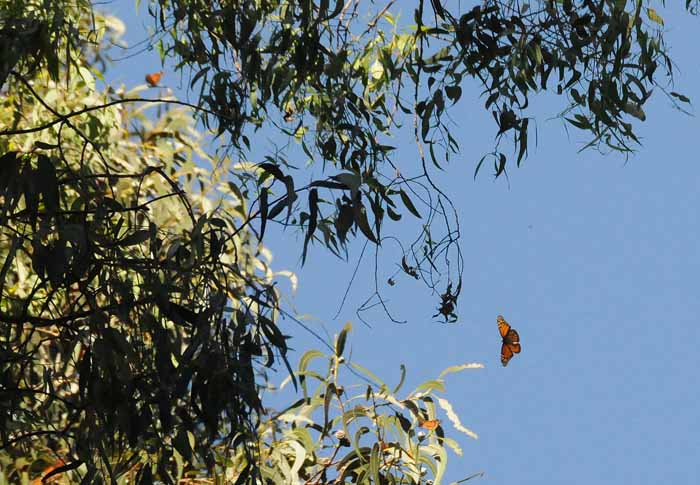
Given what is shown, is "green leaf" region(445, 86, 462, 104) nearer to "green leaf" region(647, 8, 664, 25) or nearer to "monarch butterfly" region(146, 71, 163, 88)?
"green leaf" region(647, 8, 664, 25)

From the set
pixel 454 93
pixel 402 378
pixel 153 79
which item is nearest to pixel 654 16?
pixel 454 93

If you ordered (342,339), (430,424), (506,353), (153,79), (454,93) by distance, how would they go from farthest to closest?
(153,79) → (506,353) → (454,93) → (430,424) → (342,339)

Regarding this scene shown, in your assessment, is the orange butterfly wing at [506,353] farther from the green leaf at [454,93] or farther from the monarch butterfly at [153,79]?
the monarch butterfly at [153,79]

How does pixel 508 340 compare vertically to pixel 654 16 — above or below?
below

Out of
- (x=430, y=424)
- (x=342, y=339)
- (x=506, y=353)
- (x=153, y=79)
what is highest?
(x=153, y=79)

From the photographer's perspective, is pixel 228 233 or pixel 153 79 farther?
pixel 153 79

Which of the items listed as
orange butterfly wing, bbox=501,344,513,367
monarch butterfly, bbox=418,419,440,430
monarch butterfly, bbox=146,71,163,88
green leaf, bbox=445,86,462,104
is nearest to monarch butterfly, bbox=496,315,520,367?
orange butterfly wing, bbox=501,344,513,367

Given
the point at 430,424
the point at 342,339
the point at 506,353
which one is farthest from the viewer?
the point at 506,353

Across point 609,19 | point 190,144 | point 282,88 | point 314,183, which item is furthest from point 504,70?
point 190,144

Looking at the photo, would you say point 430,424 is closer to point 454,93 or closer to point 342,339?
point 342,339

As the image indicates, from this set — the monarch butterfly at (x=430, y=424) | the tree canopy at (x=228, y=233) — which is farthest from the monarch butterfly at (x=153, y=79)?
the monarch butterfly at (x=430, y=424)

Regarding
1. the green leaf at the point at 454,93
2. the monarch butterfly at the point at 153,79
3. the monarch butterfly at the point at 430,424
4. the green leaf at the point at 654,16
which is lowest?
the monarch butterfly at the point at 430,424

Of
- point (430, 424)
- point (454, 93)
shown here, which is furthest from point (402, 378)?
point (454, 93)

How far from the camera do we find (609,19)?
3.28m
